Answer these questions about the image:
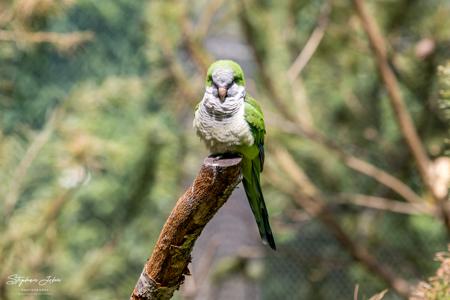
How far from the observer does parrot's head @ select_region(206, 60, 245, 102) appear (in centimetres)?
102

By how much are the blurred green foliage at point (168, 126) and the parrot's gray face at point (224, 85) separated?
557 mm

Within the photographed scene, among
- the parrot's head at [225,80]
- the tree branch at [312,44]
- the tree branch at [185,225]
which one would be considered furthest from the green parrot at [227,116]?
the tree branch at [312,44]

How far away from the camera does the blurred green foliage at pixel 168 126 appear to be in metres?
1.59

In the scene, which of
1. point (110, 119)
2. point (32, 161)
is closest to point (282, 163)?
point (110, 119)

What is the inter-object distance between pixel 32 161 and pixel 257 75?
0.77 metres

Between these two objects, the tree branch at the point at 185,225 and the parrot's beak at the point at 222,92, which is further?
the parrot's beak at the point at 222,92

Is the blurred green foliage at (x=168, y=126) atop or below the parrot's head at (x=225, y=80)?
atop

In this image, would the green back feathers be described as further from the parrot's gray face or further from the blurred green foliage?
the blurred green foliage

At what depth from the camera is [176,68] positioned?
6.28ft

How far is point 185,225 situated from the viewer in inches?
33.5

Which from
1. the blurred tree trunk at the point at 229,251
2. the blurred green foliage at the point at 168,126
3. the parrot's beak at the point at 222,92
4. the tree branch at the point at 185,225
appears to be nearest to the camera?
the tree branch at the point at 185,225

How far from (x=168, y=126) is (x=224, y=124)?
0.95 meters

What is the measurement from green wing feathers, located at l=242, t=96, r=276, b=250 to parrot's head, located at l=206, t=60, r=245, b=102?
0.05 m

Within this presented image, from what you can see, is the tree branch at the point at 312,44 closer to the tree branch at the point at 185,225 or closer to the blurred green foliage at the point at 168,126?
the blurred green foliage at the point at 168,126
